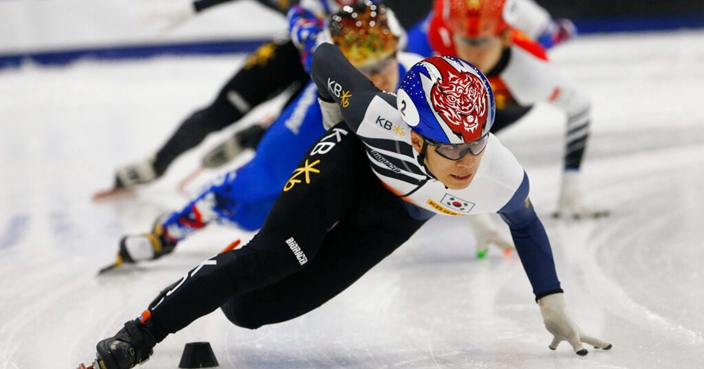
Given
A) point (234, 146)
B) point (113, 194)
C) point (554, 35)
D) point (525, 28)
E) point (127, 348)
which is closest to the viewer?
point (127, 348)

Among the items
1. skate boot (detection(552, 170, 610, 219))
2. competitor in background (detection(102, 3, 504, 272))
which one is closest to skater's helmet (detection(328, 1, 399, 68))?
competitor in background (detection(102, 3, 504, 272))

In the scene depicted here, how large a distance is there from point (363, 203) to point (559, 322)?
728 millimetres

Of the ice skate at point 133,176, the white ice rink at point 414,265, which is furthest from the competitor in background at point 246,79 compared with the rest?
the white ice rink at point 414,265

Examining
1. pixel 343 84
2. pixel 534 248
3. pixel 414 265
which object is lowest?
pixel 414 265

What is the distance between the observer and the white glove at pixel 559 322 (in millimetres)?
2752

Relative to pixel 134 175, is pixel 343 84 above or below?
above

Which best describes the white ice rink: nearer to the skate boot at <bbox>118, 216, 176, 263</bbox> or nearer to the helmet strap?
the skate boot at <bbox>118, 216, 176, 263</bbox>

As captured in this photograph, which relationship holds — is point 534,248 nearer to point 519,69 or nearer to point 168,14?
point 519,69

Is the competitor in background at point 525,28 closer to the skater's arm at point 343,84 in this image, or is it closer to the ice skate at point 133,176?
the ice skate at point 133,176

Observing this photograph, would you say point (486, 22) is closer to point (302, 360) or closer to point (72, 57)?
point (302, 360)

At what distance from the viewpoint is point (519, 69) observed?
184 inches

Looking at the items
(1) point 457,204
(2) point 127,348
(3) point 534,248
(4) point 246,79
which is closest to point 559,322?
(3) point 534,248

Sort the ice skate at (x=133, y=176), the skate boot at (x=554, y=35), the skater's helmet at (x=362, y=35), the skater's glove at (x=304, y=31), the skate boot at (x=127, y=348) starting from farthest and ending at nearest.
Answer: the skate boot at (x=554, y=35) < the ice skate at (x=133, y=176) < the skater's glove at (x=304, y=31) < the skater's helmet at (x=362, y=35) < the skate boot at (x=127, y=348)

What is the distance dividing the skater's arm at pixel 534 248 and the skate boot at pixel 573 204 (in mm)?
2032
